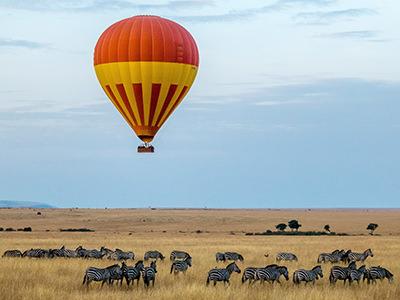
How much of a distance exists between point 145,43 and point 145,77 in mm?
1666

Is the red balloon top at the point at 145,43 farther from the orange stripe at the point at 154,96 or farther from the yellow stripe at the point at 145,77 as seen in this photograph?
the orange stripe at the point at 154,96

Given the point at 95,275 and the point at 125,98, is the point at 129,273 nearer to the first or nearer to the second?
the point at 95,275

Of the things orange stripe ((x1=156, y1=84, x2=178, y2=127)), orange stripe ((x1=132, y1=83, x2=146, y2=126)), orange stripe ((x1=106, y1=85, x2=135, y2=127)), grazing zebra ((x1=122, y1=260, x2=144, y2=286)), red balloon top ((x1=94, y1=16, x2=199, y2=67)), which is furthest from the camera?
orange stripe ((x1=106, y1=85, x2=135, y2=127))

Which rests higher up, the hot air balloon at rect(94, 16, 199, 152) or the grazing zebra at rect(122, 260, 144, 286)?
the hot air balloon at rect(94, 16, 199, 152)

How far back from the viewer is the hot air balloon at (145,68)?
1156 inches

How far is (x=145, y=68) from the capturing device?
2934cm

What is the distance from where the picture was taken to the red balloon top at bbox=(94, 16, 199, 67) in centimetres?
2931

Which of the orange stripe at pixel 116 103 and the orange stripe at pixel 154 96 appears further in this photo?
the orange stripe at pixel 116 103

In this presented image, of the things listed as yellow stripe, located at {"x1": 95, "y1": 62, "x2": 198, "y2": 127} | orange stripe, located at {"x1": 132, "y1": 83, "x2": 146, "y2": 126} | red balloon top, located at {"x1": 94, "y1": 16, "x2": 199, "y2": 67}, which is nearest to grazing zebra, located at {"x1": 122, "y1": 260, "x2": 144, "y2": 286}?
yellow stripe, located at {"x1": 95, "y1": 62, "x2": 198, "y2": 127}

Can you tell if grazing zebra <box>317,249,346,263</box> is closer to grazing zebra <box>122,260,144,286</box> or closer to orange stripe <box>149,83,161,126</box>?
orange stripe <box>149,83,161,126</box>

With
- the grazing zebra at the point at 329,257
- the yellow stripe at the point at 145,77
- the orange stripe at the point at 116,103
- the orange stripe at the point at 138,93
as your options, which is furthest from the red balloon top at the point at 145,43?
the grazing zebra at the point at 329,257

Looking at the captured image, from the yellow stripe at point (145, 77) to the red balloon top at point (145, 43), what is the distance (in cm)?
29

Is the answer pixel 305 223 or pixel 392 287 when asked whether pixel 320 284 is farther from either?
pixel 305 223

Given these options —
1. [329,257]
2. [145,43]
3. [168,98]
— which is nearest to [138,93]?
[168,98]
